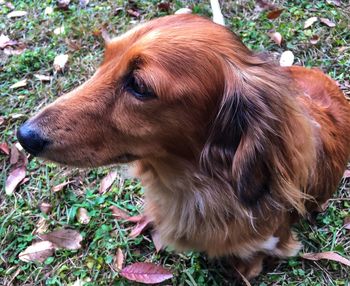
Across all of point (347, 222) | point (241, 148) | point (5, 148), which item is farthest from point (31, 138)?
point (347, 222)

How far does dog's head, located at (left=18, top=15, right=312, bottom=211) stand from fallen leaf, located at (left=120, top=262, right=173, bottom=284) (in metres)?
1.02

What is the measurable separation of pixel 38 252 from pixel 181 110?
1.60 metres

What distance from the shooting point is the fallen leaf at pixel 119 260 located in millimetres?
2908

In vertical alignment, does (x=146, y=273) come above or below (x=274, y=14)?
below

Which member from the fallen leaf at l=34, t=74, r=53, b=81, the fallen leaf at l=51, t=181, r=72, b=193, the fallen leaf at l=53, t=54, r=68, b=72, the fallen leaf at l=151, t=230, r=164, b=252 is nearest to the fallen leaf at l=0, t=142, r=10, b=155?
the fallen leaf at l=51, t=181, r=72, b=193

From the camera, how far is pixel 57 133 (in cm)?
199

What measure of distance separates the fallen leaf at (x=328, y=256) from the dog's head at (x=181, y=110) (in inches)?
41.3

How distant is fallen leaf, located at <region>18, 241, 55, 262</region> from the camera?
2971 millimetres

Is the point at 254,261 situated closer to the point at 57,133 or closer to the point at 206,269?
the point at 206,269

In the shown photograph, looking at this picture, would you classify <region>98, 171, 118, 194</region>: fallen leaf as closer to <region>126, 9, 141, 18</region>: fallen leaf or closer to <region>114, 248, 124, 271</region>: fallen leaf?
<region>114, 248, 124, 271</region>: fallen leaf

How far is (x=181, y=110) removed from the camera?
1968mm

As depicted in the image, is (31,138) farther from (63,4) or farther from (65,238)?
(63,4)

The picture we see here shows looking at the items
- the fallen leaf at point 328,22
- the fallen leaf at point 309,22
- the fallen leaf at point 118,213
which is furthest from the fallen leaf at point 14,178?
the fallen leaf at point 328,22

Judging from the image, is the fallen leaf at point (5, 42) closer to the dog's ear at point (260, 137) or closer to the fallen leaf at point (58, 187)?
the fallen leaf at point (58, 187)
